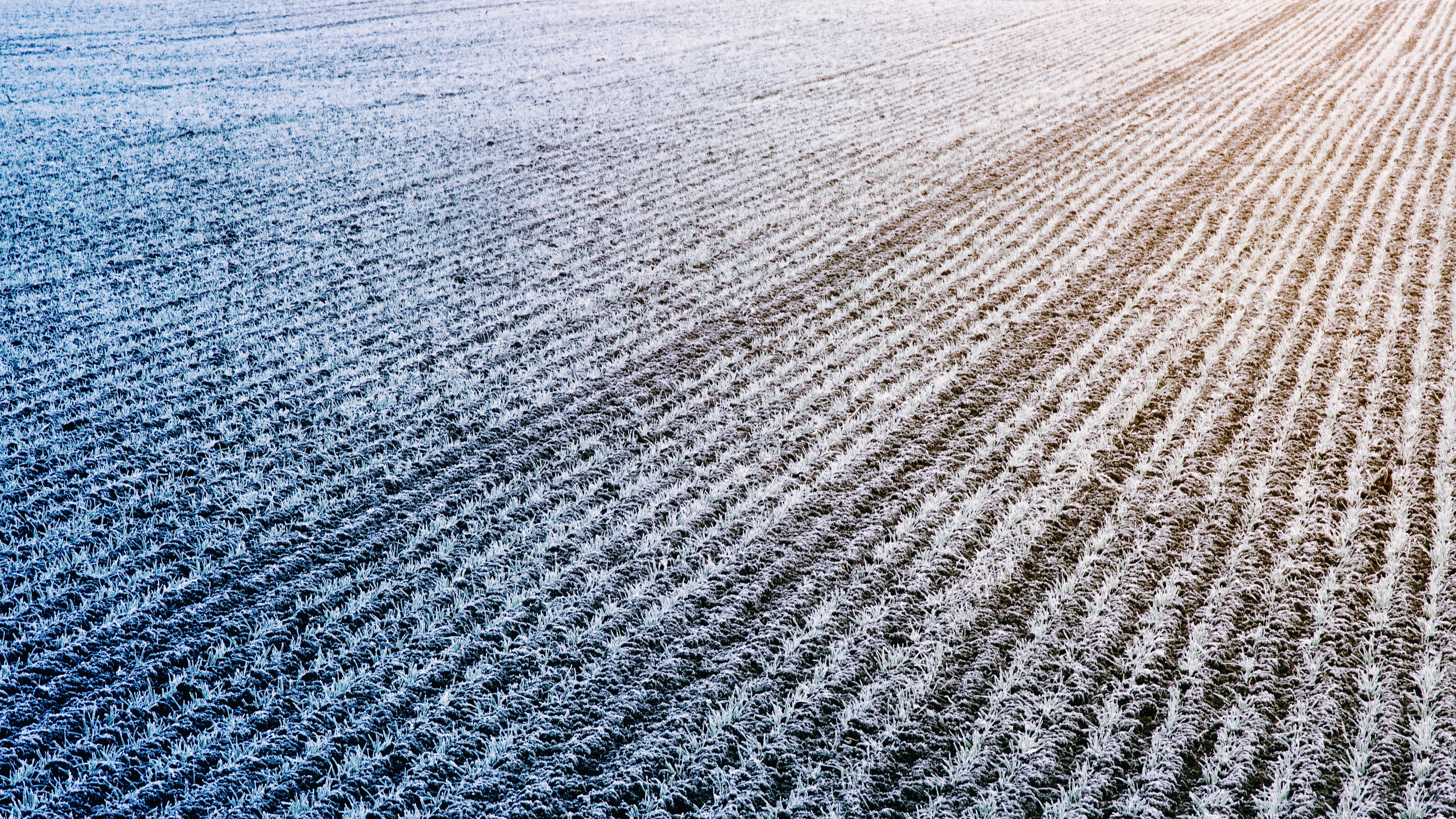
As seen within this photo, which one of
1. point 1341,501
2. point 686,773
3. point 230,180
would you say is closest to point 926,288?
point 1341,501

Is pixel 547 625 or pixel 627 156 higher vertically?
pixel 627 156

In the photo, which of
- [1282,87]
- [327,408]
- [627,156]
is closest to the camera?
[327,408]

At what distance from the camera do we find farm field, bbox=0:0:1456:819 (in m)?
2.14

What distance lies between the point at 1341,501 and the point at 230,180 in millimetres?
6547

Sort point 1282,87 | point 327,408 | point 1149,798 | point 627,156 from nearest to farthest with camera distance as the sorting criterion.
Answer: point 1149,798 < point 327,408 < point 627,156 < point 1282,87

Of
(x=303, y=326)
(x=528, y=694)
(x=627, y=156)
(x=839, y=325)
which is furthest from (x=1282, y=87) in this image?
(x=528, y=694)

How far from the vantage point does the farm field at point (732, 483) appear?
2.14 meters

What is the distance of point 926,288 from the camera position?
4.64 meters

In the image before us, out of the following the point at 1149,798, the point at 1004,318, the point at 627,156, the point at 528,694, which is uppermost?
the point at 627,156

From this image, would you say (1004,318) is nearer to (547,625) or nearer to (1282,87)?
(547,625)

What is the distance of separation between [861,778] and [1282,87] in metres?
9.48

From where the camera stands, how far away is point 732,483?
312cm

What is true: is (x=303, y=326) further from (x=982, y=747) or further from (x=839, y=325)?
(x=982, y=747)

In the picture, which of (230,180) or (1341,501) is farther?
(230,180)
